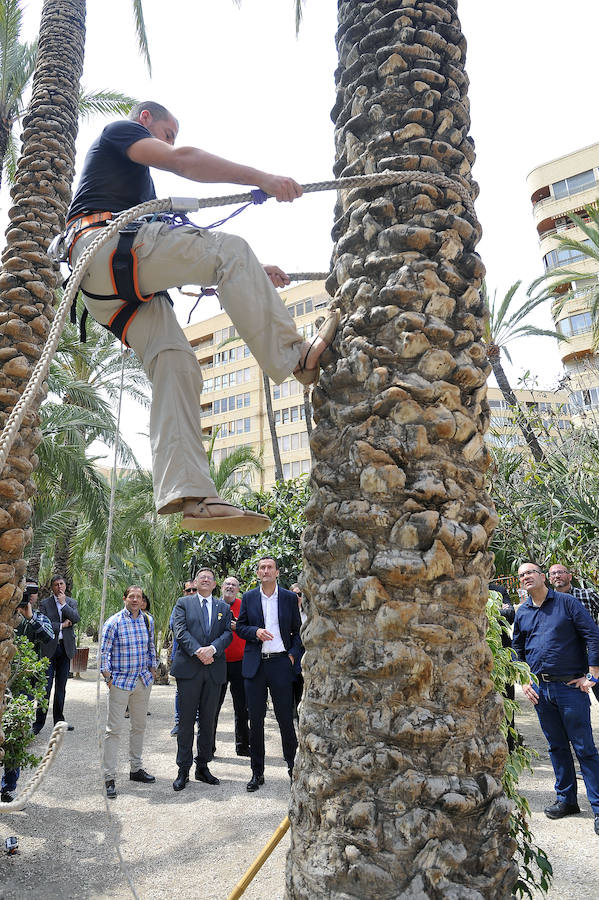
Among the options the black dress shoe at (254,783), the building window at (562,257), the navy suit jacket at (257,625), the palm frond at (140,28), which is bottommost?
the black dress shoe at (254,783)

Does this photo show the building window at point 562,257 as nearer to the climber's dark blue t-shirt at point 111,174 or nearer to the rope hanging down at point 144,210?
the climber's dark blue t-shirt at point 111,174

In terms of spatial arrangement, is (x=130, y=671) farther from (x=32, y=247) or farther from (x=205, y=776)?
(x=32, y=247)

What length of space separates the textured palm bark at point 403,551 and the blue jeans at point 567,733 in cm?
482

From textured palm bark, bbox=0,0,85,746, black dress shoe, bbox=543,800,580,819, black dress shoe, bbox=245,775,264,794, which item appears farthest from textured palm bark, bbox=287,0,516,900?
black dress shoe, bbox=245,775,264,794

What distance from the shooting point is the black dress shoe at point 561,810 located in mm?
6157

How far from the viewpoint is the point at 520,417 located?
1416 centimetres

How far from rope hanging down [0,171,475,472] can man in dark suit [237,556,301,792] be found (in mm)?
5638

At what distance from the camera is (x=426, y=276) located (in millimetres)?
2398

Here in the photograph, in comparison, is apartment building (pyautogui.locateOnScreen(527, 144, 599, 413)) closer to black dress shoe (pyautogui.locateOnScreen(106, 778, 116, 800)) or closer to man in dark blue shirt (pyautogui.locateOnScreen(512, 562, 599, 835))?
man in dark blue shirt (pyautogui.locateOnScreen(512, 562, 599, 835))

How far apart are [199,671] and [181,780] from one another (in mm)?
1199

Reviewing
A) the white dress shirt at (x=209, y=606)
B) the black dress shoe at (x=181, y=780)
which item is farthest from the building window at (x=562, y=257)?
the black dress shoe at (x=181, y=780)

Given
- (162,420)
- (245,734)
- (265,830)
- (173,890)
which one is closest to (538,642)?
(265,830)

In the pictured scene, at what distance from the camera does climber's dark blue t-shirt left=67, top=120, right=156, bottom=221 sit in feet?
10.5

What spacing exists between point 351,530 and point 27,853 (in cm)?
534
